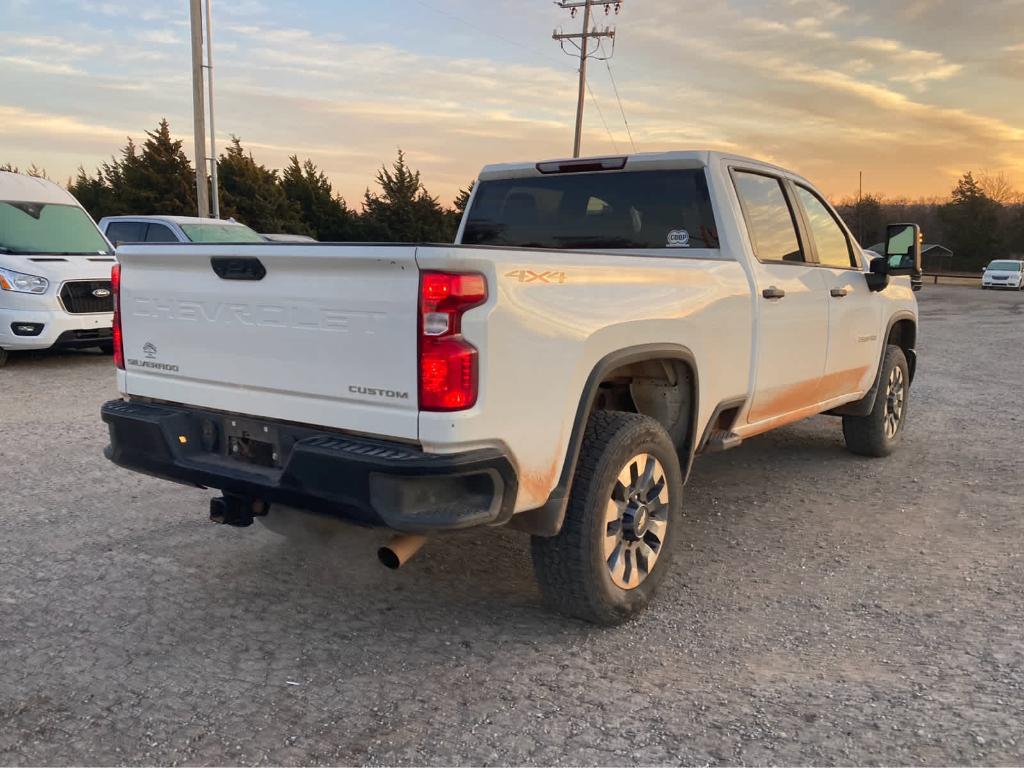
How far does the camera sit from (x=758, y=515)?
516 centimetres

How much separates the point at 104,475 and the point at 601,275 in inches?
155

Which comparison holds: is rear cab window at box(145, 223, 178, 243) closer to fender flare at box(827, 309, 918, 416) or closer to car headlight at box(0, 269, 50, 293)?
car headlight at box(0, 269, 50, 293)

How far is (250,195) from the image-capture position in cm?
3519

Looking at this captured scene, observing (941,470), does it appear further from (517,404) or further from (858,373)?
(517,404)

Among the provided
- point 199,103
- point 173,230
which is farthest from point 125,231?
point 199,103

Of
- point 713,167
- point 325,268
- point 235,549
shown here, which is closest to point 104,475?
point 235,549

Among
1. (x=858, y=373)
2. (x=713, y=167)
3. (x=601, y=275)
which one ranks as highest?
(x=713, y=167)

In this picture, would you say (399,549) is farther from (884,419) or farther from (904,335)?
(904,335)

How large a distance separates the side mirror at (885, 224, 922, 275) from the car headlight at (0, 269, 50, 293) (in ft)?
28.9

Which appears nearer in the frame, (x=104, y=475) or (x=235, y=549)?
(x=235, y=549)

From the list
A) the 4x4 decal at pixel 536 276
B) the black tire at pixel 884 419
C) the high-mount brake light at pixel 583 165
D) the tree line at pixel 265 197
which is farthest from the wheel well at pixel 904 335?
the tree line at pixel 265 197

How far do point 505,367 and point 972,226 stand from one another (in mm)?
67767

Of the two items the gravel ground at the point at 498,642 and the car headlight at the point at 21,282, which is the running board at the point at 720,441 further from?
the car headlight at the point at 21,282

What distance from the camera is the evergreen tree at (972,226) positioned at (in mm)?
61000
